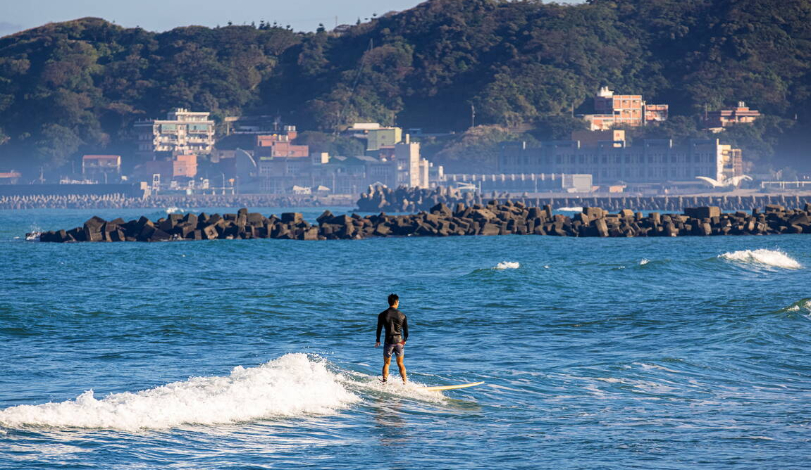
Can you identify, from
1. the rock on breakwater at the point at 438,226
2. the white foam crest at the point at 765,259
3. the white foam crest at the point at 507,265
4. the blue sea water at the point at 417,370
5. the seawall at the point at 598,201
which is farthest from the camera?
the seawall at the point at 598,201

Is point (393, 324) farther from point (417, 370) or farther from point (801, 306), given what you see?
point (801, 306)

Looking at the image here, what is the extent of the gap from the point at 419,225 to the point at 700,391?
46731 mm

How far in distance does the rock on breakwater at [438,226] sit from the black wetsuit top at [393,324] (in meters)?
43.2

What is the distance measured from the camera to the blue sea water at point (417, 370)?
14.5m

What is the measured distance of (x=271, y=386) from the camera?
17.7 meters

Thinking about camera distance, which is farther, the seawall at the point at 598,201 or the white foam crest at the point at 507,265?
the seawall at the point at 598,201

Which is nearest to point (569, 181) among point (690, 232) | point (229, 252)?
point (690, 232)

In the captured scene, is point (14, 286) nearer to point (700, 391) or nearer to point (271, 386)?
point (271, 386)

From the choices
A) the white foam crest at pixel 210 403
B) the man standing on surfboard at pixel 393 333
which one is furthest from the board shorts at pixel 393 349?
the white foam crest at pixel 210 403

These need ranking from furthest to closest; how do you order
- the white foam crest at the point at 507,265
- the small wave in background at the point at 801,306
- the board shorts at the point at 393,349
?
the white foam crest at the point at 507,265 < the small wave in background at the point at 801,306 < the board shorts at the point at 393,349

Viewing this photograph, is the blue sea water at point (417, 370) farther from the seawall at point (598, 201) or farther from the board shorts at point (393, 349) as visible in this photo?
the seawall at point (598, 201)

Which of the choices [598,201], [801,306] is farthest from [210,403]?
[598,201]

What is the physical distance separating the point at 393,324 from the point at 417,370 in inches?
73.0

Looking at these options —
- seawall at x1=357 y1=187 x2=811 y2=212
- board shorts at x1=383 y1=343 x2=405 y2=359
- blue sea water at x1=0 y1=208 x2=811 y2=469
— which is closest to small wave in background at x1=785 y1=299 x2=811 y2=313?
blue sea water at x1=0 y1=208 x2=811 y2=469
